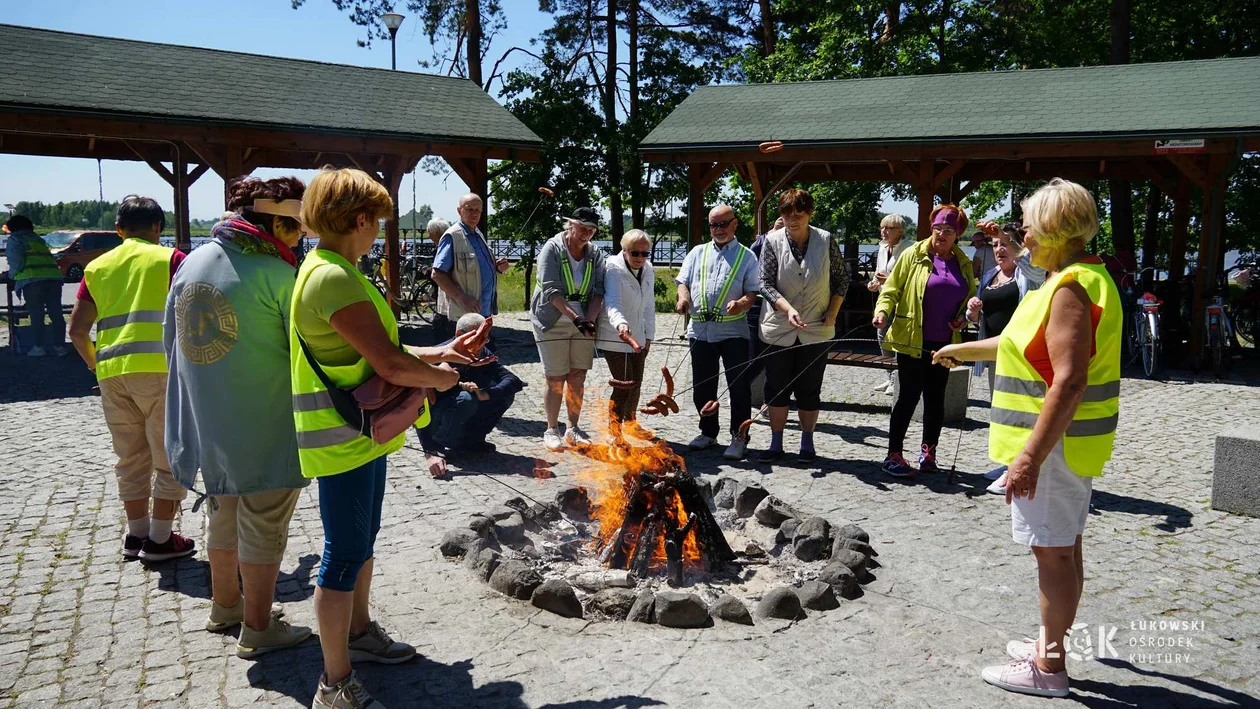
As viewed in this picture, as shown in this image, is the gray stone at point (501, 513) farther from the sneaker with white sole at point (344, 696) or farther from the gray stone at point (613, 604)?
the sneaker with white sole at point (344, 696)

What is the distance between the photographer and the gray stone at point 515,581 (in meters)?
4.19

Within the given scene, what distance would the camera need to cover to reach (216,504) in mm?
3525

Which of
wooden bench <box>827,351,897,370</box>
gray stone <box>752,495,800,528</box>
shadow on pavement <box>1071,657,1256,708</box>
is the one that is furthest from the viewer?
wooden bench <box>827,351,897,370</box>

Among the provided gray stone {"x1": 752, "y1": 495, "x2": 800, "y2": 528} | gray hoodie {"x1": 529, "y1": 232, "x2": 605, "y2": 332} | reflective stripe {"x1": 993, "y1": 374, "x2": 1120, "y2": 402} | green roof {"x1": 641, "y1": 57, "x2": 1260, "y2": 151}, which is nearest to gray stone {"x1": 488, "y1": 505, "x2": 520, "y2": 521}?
gray stone {"x1": 752, "y1": 495, "x2": 800, "y2": 528}

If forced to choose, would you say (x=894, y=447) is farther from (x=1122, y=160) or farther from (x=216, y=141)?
(x=1122, y=160)

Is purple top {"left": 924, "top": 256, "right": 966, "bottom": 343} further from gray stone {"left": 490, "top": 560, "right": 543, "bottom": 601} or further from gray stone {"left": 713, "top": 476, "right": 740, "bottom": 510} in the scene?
gray stone {"left": 490, "top": 560, "right": 543, "bottom": 601}

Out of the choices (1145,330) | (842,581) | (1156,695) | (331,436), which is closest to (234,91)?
(331,436)

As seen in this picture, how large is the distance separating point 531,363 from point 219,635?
845 centimetres

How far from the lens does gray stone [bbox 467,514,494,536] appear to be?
16.3ft

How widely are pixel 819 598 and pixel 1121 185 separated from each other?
1725cm

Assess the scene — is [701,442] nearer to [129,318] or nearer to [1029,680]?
[1029,680]

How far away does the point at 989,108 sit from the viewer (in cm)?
1362

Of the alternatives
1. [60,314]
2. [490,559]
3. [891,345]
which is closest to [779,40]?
[60,314]

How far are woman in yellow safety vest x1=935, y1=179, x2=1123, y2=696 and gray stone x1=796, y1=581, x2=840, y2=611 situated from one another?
931 millimetres
